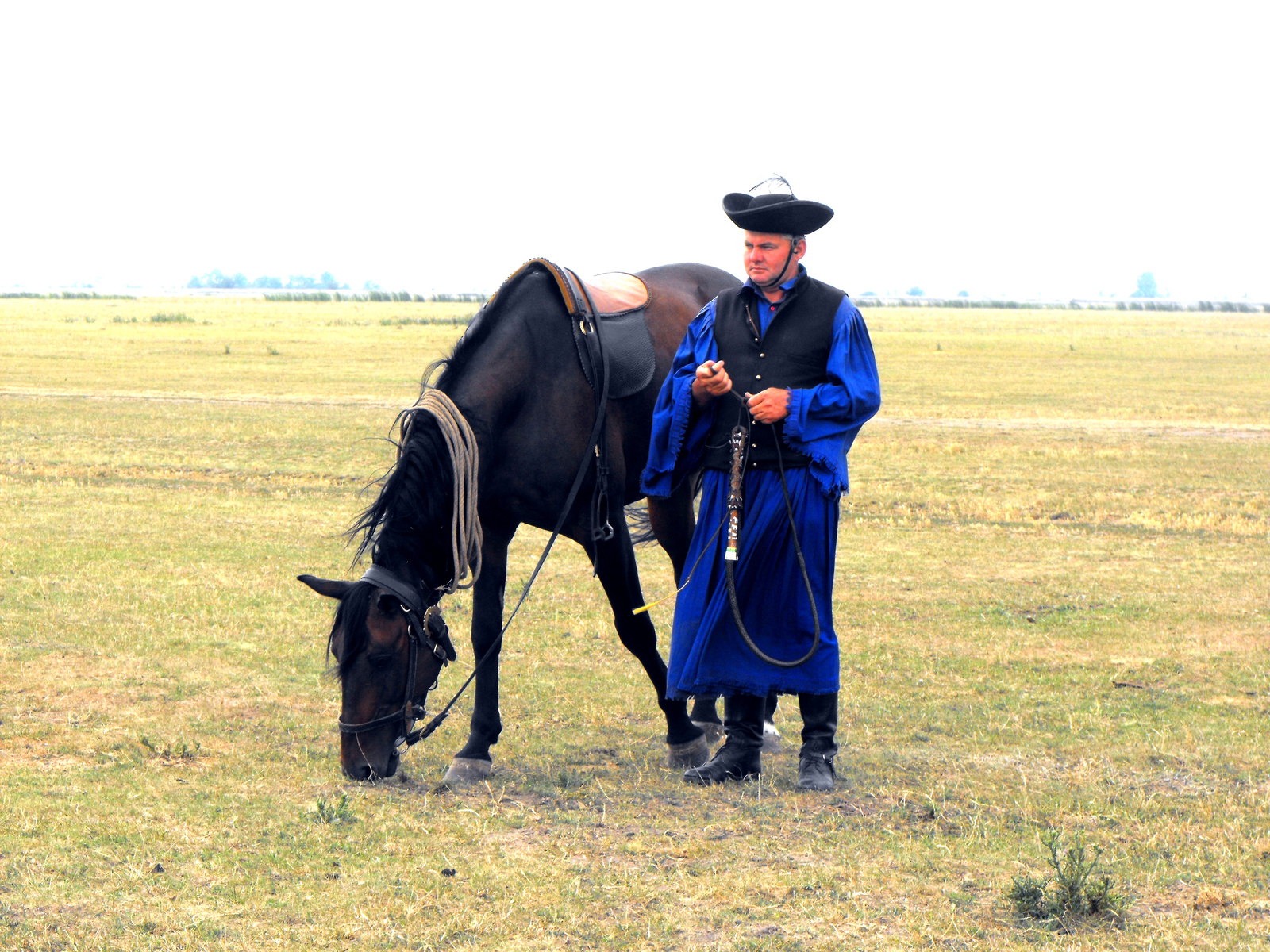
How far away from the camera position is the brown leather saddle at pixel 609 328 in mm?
5273

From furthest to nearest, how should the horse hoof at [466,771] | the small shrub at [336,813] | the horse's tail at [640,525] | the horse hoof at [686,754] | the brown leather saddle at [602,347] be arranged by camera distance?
the horse's tail at [640,525] → the horse hoof at [686,754] → the brown leather saddle at [602,347] → the horse hoof at [466,771] → the small shrub at [336,813]

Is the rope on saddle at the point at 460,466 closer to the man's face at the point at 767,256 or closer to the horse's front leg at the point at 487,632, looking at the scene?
the horse's front leg at the point at 487,632

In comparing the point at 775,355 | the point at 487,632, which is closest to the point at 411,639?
the point at 487,632

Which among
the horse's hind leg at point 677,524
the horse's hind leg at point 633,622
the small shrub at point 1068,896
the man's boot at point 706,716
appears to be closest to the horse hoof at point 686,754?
the horse's hind leg at point 633,622

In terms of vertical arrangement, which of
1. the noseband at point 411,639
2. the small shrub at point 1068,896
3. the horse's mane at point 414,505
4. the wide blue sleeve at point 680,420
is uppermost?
the wide blue sleeve at point 680,420

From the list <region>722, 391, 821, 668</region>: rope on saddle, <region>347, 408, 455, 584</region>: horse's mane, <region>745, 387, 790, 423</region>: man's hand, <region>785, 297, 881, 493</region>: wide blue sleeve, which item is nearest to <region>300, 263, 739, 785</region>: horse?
<region>347, 408, 455, 584</region>: horse's mane

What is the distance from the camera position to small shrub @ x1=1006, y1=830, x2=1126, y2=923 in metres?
3.66

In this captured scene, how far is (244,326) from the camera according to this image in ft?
168

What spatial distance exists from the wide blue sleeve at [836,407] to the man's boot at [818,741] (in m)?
0.83

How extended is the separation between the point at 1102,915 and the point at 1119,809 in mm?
1107

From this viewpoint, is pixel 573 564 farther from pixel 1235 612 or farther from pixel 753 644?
pixel 753 644

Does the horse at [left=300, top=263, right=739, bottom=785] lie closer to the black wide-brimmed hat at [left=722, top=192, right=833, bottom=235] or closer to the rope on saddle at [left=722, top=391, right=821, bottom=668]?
the rope on saddle at [left=722, top=391, right=821, bottom=668]

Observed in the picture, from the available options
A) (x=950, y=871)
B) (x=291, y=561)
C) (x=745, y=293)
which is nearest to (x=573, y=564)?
(x=291, y=561)

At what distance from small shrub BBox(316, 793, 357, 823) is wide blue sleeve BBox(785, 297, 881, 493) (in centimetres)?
206
